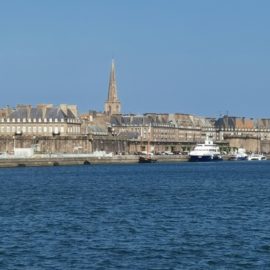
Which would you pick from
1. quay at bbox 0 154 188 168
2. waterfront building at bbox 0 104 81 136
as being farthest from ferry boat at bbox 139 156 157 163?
waterfront building at bbox 0 104 81 136

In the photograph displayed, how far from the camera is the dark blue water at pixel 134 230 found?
116ft

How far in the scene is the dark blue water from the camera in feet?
116

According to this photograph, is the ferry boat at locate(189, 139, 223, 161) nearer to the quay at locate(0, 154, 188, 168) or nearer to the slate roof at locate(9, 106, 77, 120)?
the quay at locate(0, 154, 188, 168)

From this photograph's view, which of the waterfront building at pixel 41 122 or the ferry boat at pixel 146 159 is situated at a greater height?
the waterfront building at pixel 41 122

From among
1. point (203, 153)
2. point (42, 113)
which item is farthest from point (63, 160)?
point (203, 153)

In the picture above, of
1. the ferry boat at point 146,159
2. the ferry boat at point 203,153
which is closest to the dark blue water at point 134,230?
the ferry boat at point 146,159

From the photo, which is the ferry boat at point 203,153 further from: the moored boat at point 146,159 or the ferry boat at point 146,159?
the ferry boat at point 146,159

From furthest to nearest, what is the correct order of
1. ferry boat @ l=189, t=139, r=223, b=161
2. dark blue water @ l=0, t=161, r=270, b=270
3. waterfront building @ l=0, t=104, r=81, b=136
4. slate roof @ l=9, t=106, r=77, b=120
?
ferry boat @ l=189, t=139, r=223, b=161 → slate roof @ l=9, t=106, r=77, b=120 → waterfront building @ l=0, t=104, r=81, b=136 → dark blue water @ l=0, t=161, r=270, b=270

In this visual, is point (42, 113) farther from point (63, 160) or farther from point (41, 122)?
point (63, 160)

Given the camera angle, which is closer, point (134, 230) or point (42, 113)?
point (134, 230)

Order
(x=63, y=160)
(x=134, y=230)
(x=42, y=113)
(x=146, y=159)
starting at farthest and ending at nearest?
1. (x=42, y=113)
2. (x=146, y=159)
3. (x=63, y=160)
4. (x=134, y=230)

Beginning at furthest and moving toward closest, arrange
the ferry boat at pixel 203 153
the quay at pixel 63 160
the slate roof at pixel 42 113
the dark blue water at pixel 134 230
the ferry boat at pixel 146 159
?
the ferry boat at pixel 203 153, the slate roof at pixel 42 113, the ferry boat at pixel 146 159, the quay at pixel 63 160, the dark blue water at pixel 134 230

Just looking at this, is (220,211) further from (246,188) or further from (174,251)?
(246,188)

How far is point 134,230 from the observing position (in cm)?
4256
